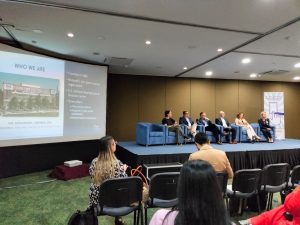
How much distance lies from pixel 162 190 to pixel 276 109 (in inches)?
345

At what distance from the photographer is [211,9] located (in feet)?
11.8

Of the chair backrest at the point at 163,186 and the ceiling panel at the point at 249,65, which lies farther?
the ceiling panel at the point at 249,65

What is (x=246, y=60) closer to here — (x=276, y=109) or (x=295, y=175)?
(x=276, y=109)

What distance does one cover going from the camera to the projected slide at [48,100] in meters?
4.96

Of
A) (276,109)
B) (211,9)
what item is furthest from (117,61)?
(276,109)

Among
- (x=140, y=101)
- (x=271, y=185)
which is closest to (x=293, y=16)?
(x=271, y=185)

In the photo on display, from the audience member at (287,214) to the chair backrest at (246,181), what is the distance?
1245mm

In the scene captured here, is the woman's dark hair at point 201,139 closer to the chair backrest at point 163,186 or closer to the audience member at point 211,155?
the audience member at point 211,155

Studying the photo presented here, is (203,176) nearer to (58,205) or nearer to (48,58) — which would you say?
(58,205)

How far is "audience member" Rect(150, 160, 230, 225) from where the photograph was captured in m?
0.96

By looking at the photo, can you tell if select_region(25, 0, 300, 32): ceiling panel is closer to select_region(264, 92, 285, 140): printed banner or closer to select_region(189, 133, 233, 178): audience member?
select_region(189, 133, 233, 178): audience member

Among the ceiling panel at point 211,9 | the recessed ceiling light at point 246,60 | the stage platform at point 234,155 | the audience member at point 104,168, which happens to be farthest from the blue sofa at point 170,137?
the audience member at point 104,168

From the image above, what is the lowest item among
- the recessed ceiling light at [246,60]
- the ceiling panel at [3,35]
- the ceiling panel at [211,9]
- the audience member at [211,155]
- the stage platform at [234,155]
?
the stage platform at [234,155]

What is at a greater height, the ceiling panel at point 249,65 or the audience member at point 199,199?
the ceiling panel at point 249,65
